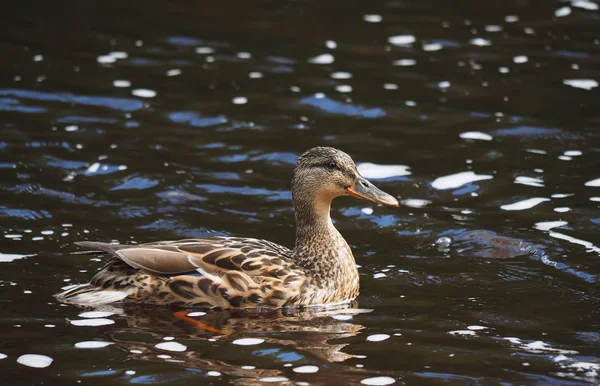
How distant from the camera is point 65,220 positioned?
10.7 metres

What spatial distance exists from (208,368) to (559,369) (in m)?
2.35

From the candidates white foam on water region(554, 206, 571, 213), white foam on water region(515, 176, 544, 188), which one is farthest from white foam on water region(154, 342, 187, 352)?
white foam on water region(515, 176, 544, 188)

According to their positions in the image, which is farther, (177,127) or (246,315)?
(177,127)

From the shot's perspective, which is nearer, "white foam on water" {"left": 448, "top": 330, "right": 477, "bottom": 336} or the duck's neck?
"white foam on water" {"left": 448, "top": 330, "right": 477, "bottom": 336}

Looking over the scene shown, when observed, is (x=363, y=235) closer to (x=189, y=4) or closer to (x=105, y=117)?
(x=105, y=117)

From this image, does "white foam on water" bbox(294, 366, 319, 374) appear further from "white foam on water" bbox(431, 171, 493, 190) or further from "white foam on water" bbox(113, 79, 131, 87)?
"white foam on water" bbox(113, 79, 131, 87)

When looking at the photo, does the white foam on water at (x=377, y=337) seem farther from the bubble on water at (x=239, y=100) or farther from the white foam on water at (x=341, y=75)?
the white foam on water at (x=341, y=75)

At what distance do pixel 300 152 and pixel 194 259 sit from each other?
4.02 m

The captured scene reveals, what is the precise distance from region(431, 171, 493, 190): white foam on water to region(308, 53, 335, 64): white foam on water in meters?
4.09

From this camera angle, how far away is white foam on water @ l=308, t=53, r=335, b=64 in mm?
15336

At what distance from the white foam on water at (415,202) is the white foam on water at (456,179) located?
0.37 metres

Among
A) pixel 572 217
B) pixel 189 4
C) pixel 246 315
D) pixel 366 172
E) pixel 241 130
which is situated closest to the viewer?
pixel 246 315

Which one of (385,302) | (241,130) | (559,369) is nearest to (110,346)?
(385,302)

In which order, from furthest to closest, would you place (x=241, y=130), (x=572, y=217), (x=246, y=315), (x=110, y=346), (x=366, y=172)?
1. (x=241, y=130)
2. (x=366, y=172)
3. (x=572, y=217)
4. (x=246, y=315)
5. (x=110, y=346)
